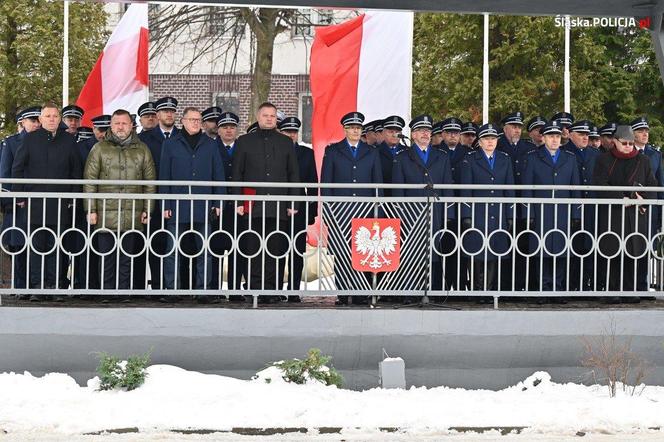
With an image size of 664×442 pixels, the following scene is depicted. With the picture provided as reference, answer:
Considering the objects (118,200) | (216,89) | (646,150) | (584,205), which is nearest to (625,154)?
(646,150)

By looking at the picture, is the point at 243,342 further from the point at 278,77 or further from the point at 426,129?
the point at 278,77

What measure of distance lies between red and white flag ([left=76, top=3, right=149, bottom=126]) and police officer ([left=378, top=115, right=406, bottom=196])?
506 centimetres

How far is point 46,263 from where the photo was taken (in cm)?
1067

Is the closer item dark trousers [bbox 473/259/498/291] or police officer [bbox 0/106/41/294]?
police officer [bbox 0/106/41/294]

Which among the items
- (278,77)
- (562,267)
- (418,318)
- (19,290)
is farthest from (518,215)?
(278,77)

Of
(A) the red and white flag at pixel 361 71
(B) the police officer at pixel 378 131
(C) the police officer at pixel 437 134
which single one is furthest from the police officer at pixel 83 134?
(A) the red and white flag at pixel 361 71

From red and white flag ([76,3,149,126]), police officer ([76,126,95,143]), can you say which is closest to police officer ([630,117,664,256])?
police officer ([76,126,95,143])

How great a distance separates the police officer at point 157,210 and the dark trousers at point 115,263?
0.60 ft

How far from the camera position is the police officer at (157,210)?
10.7 metres

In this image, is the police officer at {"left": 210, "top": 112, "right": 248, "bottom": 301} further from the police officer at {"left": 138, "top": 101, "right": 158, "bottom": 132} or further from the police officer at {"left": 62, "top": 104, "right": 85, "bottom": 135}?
the police officer at {"left": 62, "top": 104, "right": 85, "bottom": 135}

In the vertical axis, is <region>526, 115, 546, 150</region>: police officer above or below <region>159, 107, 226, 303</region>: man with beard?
above

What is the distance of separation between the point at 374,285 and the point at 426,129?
1751 millimetres

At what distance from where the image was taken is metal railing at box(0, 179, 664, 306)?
10.4 m

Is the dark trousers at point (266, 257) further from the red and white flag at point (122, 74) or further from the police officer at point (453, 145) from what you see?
the red and white flag at point (122, 74)
